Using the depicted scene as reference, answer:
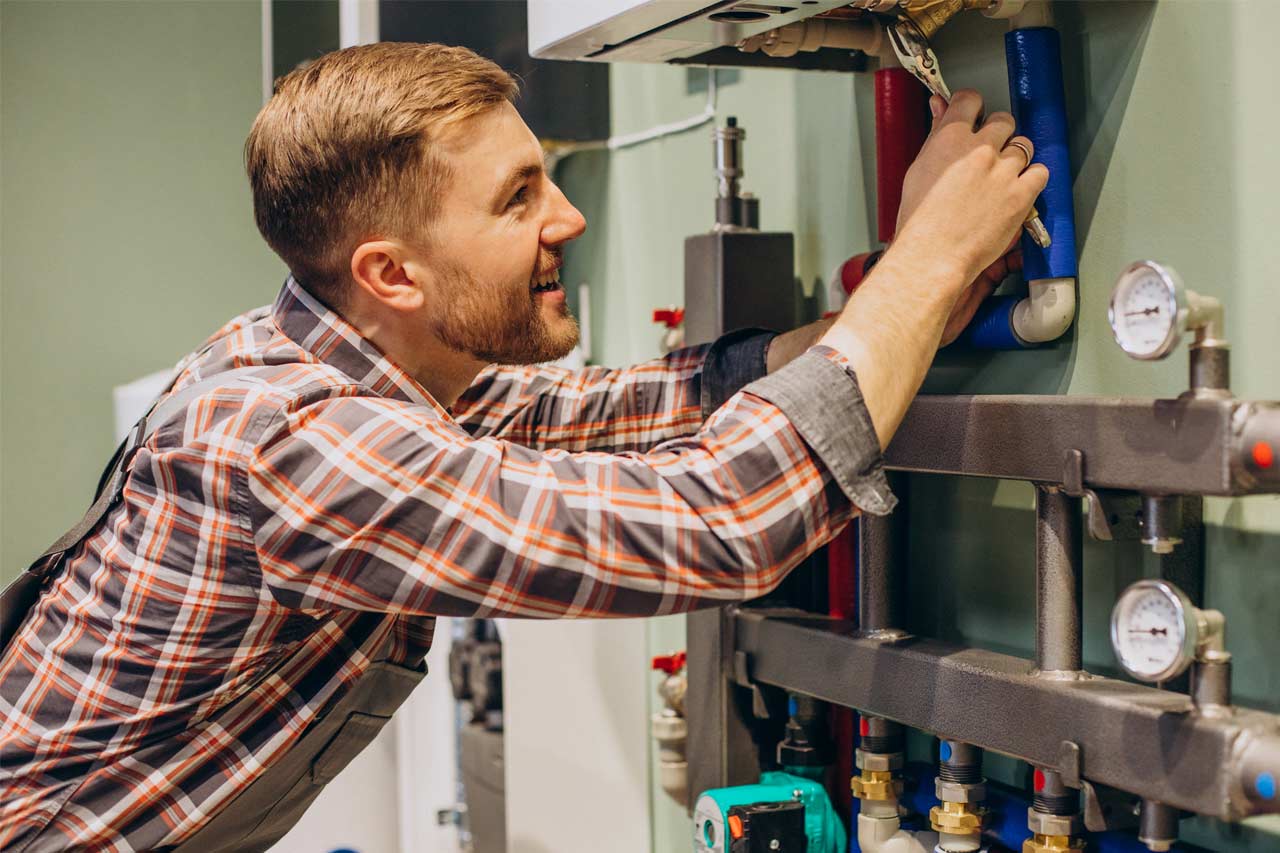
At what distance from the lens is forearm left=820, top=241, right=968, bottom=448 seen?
33.3 inches

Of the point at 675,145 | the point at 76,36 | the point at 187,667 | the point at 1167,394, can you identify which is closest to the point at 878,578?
the point at 1167,394

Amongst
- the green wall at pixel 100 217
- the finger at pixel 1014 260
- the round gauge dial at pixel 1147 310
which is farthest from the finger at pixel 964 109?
the green wall at pixel 100 217

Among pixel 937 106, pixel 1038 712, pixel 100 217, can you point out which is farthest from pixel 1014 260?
pixel 100 217

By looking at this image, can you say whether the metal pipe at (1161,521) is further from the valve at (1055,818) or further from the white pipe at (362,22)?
the white pipe at (362,22)

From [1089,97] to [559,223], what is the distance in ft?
1.34

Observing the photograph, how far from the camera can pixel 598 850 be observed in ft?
5.20

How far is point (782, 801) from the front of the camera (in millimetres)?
1160

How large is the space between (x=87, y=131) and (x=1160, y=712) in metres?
2.26

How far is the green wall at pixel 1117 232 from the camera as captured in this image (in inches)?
34.0

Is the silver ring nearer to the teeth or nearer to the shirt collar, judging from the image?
the teeth

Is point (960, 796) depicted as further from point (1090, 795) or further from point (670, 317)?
point (670, 317)

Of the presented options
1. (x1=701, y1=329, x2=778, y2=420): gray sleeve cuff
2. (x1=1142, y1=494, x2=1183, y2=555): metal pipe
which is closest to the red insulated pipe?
(x1=701, y1=329, x2=778, y2=420): gray sleeve cuff

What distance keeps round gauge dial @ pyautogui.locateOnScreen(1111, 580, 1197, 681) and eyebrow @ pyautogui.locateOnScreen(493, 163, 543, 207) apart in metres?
0.53

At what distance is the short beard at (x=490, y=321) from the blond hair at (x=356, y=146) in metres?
0.05
